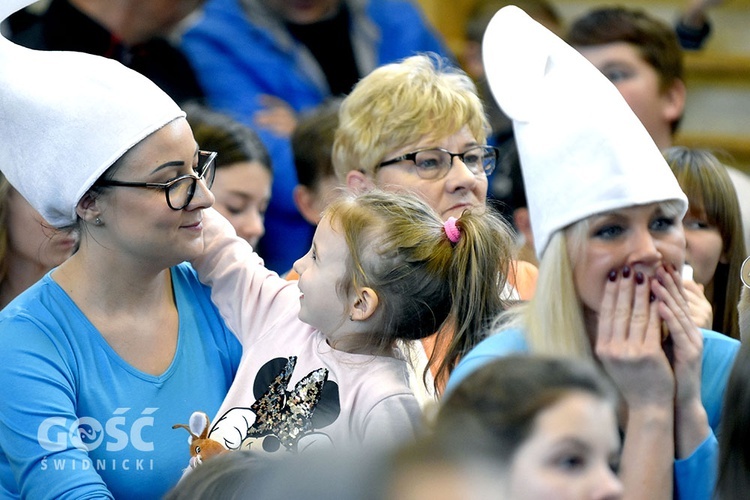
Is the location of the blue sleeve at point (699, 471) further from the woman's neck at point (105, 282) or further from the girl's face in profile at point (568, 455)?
the woman's neck at point (105, 282)

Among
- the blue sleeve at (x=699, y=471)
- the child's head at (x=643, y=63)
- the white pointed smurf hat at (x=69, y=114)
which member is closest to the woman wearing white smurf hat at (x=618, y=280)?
the blue sleeve at (x=699, y=471)

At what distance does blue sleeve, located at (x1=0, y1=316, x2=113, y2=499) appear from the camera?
6.88 ft

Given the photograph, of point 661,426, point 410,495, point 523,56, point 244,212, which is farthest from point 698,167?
point 410,495

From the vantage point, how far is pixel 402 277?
2.20m

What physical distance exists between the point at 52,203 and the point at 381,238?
2.18ft

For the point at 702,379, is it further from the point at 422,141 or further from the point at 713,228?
the point at 422,141

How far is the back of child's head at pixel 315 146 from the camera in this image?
3.50m

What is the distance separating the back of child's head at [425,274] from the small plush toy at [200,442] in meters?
0.35

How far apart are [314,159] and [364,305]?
1.39 metres

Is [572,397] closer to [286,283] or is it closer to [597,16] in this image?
[286,283]

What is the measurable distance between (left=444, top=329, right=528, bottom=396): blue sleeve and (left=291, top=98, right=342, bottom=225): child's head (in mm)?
1453

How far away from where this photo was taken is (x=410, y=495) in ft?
3.24

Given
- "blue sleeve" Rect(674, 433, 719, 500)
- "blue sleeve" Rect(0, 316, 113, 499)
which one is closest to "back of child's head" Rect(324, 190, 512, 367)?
"blue sleeve" Rect(674, 433, 719, 500)

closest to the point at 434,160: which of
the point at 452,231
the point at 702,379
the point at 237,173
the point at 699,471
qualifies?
the point at 452,231
